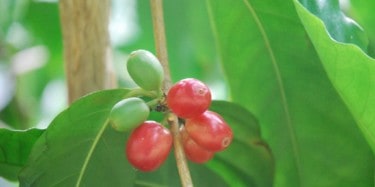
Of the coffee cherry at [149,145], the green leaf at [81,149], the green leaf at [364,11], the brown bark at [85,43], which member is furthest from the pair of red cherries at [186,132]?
the green leaf at [364,11]

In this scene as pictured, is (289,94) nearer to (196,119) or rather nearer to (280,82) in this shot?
(280,82)

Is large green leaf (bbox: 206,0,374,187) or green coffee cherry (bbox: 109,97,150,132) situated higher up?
green coffee cherry (bbox: 109,97,150,132)

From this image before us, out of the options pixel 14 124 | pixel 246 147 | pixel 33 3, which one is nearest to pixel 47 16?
pixel 33 3

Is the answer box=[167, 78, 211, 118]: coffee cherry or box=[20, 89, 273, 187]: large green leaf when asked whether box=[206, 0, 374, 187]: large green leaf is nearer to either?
box=[20, 89, 273, 187]: large green leaf

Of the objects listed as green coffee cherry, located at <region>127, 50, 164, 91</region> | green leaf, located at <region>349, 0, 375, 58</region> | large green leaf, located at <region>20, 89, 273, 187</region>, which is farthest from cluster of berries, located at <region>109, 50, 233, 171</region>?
green leaf, located at <region>349, 0, 375, 58</region>

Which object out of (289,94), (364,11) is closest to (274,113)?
(289,94)

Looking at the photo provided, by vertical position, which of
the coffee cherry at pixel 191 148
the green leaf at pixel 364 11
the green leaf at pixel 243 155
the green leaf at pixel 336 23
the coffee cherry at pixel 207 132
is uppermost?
the green leaf at pixel 336 23

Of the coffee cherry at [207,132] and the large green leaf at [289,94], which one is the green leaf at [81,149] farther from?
the large green leaf at [289,94]
